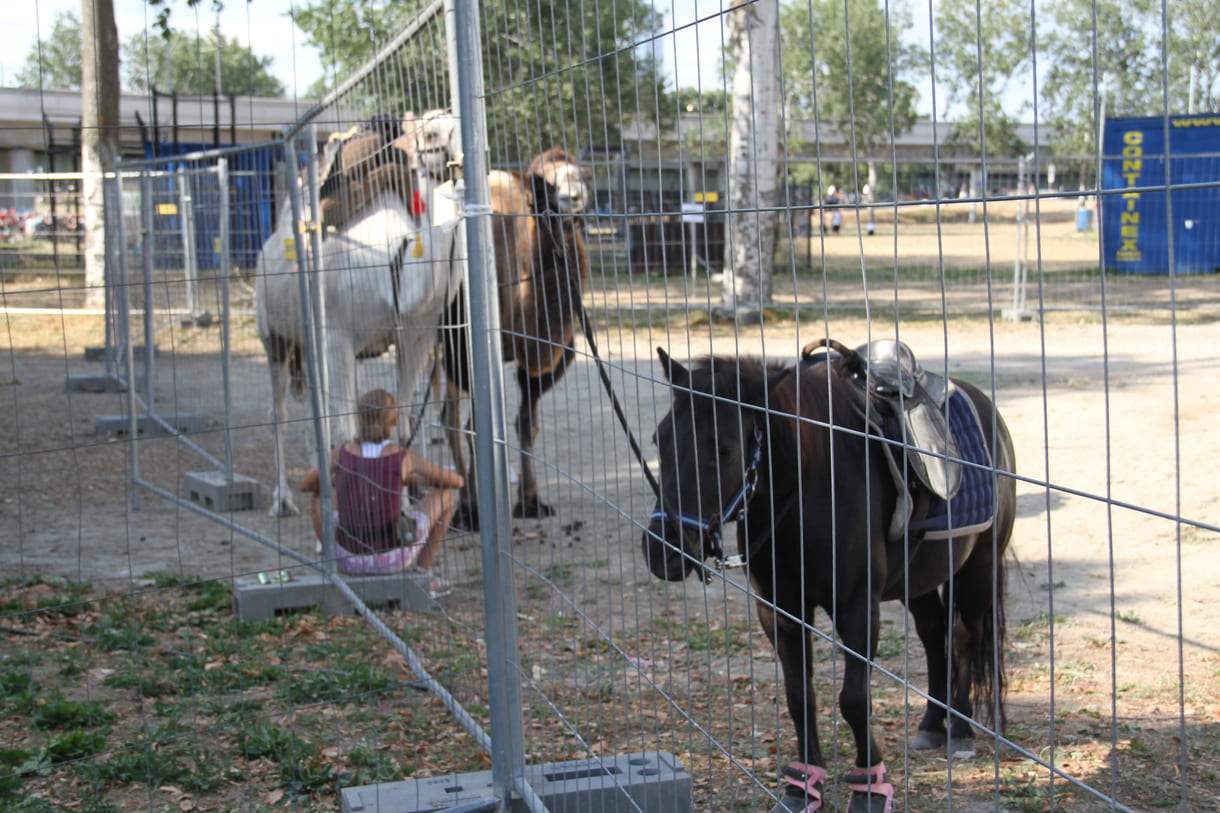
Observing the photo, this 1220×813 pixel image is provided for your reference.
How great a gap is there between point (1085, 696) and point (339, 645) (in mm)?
3260

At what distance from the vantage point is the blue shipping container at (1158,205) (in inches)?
623

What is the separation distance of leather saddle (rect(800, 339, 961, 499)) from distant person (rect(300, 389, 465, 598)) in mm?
2578

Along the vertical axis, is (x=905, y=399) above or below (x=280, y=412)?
above

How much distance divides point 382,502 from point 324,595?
64cm

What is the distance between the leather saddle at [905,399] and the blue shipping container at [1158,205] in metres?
12.3

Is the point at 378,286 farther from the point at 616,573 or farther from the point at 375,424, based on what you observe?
the point at 616,573

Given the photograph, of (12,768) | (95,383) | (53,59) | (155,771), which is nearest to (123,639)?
(12,768)

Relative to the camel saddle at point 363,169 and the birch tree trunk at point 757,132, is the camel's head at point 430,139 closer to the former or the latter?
the camel saddle at point 363,169

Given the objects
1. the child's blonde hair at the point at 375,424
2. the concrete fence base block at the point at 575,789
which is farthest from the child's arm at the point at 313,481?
the concrete fence base block at the point at 575,789

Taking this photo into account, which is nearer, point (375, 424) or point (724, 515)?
point (724, 515)

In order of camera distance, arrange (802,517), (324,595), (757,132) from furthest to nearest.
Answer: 1. (757,132)
2. (324,595)
3. (802,517)

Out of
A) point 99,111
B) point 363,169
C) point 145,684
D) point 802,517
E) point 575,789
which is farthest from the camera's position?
point 99,111

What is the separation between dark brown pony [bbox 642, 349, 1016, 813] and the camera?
2.59 m

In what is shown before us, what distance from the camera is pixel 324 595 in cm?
541
